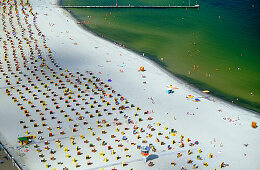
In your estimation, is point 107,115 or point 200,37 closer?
point 107,115

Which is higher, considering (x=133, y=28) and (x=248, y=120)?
(x=133, y=28)

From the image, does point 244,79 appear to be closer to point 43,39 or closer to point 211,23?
point 211,23

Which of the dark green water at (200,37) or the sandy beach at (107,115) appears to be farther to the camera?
the dark green water at (200,37)

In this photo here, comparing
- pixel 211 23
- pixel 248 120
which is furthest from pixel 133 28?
pixel 248 120

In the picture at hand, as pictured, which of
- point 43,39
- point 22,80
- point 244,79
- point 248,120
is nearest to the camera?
point 248,120

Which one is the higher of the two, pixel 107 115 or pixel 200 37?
pixel 200 37
